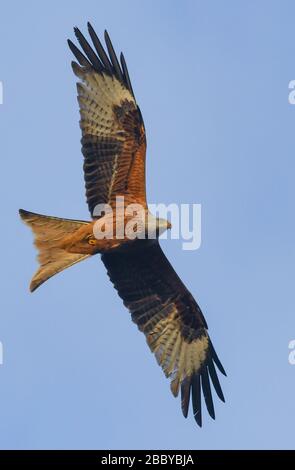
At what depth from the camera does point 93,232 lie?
18.1 m

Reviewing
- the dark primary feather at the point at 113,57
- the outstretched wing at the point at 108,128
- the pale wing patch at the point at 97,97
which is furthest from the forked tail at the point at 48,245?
the dark primary feather at the point at 113,57

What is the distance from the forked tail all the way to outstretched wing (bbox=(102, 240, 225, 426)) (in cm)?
76

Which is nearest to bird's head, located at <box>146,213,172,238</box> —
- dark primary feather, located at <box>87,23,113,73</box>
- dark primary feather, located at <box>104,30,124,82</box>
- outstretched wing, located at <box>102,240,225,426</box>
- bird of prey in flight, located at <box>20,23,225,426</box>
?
bird of prey in flight, located at <box>20,23,225,426</box>

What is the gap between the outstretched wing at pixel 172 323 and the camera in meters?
18.8

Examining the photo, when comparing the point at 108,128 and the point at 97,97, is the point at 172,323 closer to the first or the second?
the point at 108,128

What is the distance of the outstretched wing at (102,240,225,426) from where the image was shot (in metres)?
18.8

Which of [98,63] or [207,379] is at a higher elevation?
[98,63]

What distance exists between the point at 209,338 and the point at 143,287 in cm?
103

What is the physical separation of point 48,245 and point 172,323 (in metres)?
1.94

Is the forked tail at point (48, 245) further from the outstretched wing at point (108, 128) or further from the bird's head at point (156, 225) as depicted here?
the bird's head at point (156, 225)

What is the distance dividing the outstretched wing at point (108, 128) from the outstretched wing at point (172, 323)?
2.96ft
